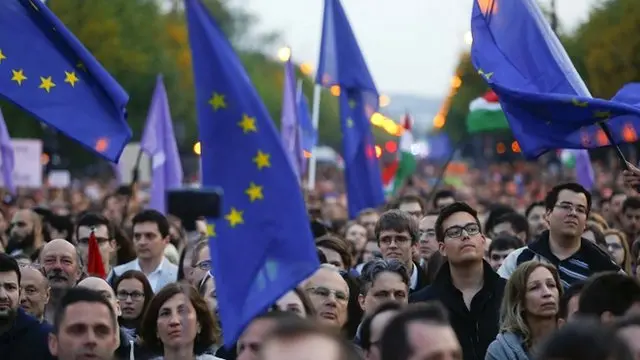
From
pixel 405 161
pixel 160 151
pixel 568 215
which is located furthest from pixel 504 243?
pixel 405 161

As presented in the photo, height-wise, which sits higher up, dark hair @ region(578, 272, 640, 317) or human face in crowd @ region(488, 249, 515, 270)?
human face in crowd @ region(488, 249, 515, 270)

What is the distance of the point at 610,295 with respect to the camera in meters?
8.86

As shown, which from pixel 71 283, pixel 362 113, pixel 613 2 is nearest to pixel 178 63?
pixel 613 2

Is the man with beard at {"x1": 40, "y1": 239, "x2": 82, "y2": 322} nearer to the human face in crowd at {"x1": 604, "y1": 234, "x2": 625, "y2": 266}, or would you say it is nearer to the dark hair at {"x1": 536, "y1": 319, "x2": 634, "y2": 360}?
the human face in crowd at {"x1": 604, "y1": 234, "x2": 625, "y2": 266}

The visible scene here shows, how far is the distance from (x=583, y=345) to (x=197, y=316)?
148 inches

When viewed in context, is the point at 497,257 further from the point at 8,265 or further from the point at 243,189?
the point at 243,189

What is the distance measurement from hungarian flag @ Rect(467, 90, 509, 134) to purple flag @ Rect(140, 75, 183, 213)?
148 inches

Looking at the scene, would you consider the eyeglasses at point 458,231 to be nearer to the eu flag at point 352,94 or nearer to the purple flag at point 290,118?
the eu flag at point 352,94

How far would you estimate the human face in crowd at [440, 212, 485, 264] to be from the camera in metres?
11.3

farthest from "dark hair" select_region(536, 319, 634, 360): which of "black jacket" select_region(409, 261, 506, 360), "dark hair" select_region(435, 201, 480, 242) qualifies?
"dark hair" select_region(435, 201, 480, 242)

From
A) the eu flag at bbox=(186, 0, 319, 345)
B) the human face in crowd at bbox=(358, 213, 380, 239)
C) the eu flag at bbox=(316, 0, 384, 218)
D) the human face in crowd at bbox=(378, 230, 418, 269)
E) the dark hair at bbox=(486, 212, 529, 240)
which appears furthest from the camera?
the eu flag at bbox=(316, 0, 384, 218)

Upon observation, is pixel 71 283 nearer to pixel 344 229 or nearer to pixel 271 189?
Result: pixel 271 189

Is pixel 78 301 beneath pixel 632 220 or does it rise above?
beneath

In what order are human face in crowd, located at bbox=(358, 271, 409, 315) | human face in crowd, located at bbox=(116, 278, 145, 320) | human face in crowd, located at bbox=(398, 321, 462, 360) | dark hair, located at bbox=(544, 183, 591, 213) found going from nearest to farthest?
human face in crowd, located at bbox=(398, 321, 462, 360)
human face in crowd, located at bbox=(358, 271, 409, 315)
human face in crowd, located at bbox=(116, 278, 145, 320)
dark hair, located at bbox=(544, 183, 591, 213)
